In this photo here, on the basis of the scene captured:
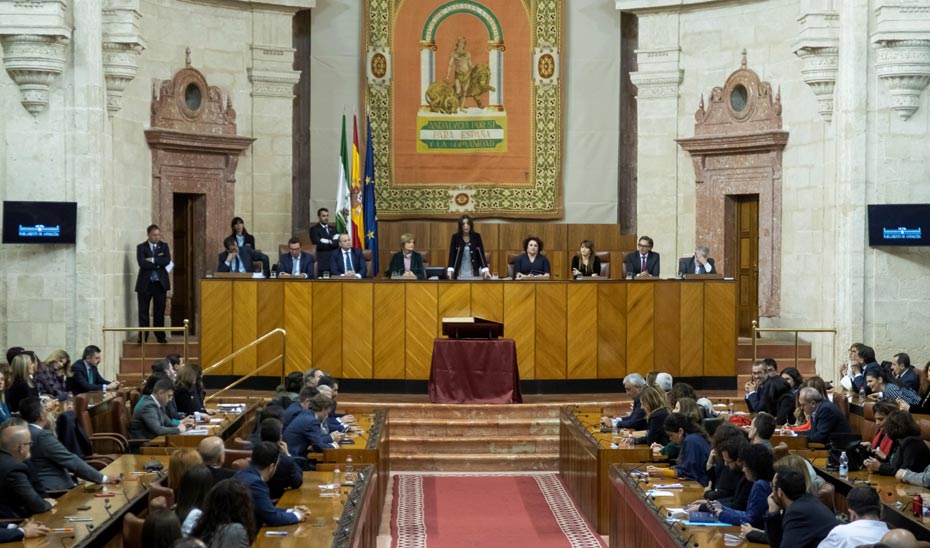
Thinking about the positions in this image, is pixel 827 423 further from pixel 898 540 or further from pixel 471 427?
pixel 898 540

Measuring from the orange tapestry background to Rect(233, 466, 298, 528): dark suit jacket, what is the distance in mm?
12867

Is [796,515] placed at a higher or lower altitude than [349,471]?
higher

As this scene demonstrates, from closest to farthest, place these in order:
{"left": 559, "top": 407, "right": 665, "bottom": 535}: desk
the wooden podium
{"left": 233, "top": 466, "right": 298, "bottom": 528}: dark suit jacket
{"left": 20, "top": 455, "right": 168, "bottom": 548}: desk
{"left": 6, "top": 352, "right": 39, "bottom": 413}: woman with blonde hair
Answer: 1. {"left": 20, "top": 455, "right": 168, "bottom": 548}: desk
2. {"left": 233, "top": 466, "right": 298, "bottom": 528}: dark suit jacket
3. {"left": 559, "top": 407, "right": 665, "bottom": 535}: desk
4. {"left": 6, "top": 352, "right": 39, "bottom": 413}: woman with blonde hair
5. the wooden podium

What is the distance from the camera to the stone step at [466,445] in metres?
13.8

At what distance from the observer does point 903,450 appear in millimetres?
8695

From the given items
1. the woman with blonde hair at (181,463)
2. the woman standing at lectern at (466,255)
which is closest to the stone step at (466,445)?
the woman standing at lectern at (466,255)

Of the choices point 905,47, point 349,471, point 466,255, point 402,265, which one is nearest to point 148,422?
point 349,471

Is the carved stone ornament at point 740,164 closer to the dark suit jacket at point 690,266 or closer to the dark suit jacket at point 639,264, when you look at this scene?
the dark suit jacket at point 690,266

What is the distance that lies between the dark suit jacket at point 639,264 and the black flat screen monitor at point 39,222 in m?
6.62

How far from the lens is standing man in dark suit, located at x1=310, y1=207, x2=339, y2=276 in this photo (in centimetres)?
1688

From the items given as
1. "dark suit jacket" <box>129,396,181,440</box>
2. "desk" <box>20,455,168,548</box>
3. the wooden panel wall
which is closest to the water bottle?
"desk" <box>20,455,168,548</box>

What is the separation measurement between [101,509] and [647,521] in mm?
3080

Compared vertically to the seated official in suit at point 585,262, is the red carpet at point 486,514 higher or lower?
lower

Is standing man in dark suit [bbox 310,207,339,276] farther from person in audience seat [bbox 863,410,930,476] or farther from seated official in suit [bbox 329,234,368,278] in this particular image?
person in audience seat [bbox 863,410,930,476]
